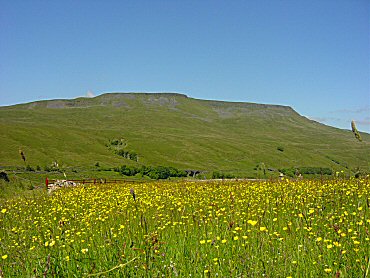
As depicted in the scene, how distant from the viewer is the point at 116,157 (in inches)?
6378

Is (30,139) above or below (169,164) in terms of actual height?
above

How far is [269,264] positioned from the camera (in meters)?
5.12

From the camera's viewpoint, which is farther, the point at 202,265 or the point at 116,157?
the point at 116,157

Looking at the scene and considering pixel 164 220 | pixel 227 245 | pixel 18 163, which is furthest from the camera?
pixel 18 163

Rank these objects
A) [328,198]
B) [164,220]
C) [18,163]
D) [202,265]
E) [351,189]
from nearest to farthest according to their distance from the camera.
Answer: [202,265], [164,220], [328,198], [351,189], [18,163]

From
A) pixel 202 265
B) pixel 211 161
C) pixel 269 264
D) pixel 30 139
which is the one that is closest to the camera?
pixel 269 264

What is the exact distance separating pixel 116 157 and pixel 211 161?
46.6 metres

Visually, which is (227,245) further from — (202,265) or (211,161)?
(211,161)

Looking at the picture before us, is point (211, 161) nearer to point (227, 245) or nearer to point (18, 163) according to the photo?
point (18, 163)

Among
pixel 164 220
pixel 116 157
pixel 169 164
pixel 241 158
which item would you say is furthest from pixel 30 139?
pixel 164 220

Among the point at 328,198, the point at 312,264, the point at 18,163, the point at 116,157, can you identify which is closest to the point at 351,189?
the point at 328,198

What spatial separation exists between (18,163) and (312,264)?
128755 mm

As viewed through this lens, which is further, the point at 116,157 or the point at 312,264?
the point at 116,157

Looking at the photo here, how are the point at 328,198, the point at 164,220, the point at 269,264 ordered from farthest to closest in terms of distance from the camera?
the point at 328,198, the point at 164,220, the point at 269,264
